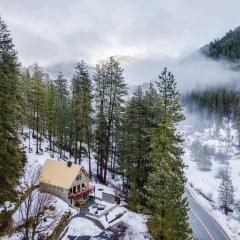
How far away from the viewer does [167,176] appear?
2666cm

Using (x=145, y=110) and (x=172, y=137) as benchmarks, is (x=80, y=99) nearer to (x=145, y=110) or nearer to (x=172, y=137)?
(x=145, y=110)

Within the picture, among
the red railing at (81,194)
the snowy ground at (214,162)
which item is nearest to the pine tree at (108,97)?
the red railing at (81,194)

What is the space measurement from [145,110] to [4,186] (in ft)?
62.1

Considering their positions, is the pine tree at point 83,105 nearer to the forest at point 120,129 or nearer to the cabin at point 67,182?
the forest at point 120,129

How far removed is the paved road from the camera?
41.9 meters

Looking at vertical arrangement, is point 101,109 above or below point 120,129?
above

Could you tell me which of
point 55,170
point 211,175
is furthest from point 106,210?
point 211,175

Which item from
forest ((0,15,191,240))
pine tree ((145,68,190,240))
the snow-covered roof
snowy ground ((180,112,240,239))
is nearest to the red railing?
the snow-covered roof

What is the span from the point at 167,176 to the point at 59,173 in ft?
65.3

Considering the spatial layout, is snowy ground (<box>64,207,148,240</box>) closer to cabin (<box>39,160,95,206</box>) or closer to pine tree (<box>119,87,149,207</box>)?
pine tree (<box>119,87,149,207</box>)

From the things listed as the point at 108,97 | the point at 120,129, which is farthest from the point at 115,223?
the point at 108,97

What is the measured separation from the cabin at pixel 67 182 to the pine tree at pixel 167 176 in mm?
15094

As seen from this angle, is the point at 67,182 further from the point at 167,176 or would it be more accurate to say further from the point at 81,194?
Answer: the point at 167,176

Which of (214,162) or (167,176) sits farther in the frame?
(214,162)
